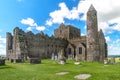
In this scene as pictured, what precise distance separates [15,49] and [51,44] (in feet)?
41.7

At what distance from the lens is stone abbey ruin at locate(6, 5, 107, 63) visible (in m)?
43.1

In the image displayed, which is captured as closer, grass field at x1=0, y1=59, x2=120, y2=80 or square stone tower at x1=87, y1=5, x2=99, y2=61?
grass field at x1=0, y1=59, x2=120, y2=80

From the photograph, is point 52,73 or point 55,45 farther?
point 55,45

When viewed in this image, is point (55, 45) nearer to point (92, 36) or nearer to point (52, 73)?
point (92, 36)

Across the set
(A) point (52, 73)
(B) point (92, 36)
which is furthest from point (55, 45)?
(A) point (52, 73)

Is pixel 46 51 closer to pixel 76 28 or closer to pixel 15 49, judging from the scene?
pixel 15 49

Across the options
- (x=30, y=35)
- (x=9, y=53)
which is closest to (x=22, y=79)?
(x=30, y=35)

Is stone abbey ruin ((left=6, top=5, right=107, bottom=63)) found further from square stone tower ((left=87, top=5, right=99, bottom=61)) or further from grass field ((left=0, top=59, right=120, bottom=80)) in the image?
grass field ((left=0, top=59, right=120, bottom=80))

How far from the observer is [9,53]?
4875 cm

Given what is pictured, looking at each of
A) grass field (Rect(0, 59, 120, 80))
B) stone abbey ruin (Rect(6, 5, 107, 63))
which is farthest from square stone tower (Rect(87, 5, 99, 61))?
grass field (Rect(0, 59, 120, 80))

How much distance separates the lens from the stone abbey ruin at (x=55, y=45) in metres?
43.1

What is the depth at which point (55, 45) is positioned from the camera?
55250 mm

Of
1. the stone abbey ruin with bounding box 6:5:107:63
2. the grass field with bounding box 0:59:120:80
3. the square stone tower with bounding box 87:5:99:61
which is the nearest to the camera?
the grass field with bounding box 0:59:120:80

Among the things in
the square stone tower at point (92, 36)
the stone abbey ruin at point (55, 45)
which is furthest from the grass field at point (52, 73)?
the square stone tower at point (92, 36)
